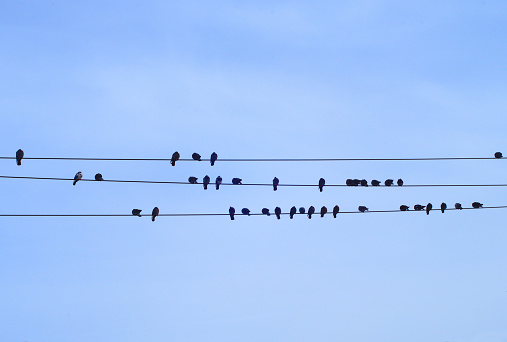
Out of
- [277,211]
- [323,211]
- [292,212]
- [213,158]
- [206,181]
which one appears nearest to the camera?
[206,181]

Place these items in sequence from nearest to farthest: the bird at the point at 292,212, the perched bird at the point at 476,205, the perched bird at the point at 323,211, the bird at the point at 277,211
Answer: the bird at the point at 277,211 < the bird at the point at 292,212 < the perched bird at the point at 323,211 < the perched bird at the point at 476,205

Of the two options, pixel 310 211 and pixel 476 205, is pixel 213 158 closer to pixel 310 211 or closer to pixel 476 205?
pixel 310 211

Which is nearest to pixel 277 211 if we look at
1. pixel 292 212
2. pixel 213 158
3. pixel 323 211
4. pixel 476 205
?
pixel 292 212

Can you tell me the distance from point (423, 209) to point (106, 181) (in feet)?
35.4

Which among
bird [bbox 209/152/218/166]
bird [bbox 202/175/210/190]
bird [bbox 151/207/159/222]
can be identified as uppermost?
bird [bbox 209/152/218/166]

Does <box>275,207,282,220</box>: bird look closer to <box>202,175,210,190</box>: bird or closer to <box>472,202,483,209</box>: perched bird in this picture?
<box>202,175,210,190</box>: bird

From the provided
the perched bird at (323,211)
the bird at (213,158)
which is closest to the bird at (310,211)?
the perched bird at (323,211)

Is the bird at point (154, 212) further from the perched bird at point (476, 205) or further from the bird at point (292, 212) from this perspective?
the perched bird at point (476, 205)

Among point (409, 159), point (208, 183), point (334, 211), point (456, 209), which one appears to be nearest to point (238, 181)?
point (208, 183)

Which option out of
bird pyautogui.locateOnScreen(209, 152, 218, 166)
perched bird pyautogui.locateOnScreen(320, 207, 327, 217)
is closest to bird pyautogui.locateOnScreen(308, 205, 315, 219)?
perched bird pyautogui.locateOnScreen(320, 207, 327, 217)

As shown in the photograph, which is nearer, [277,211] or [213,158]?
[213,158]

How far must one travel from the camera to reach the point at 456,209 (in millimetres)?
23016

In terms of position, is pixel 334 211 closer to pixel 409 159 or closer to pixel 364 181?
pixel 364 181

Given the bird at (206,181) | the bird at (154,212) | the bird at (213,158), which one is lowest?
the bird at (154,212)
